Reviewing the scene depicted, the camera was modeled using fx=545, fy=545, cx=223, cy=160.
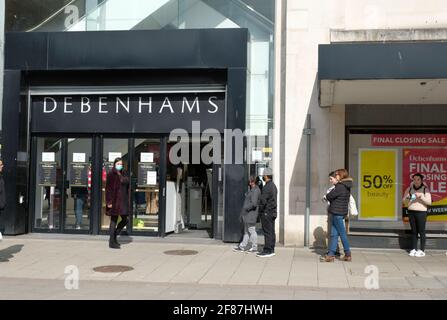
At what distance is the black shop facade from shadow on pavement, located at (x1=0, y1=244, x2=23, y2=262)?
1.44 meters

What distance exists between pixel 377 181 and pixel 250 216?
3.26m

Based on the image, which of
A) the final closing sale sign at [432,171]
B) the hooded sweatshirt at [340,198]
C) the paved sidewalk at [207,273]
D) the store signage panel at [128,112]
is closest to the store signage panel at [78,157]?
the store signage panel at [128,112]

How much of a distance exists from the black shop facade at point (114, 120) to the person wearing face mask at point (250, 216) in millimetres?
883

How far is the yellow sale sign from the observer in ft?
40.0

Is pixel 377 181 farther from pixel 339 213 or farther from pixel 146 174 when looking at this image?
pixel 146 174

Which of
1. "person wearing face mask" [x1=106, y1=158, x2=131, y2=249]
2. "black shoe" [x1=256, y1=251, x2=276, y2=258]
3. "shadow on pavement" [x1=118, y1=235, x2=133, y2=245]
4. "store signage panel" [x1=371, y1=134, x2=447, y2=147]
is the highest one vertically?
"store signage panel" [x1=371, y1=134, x2=447, y2=147]

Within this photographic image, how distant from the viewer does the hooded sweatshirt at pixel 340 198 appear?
33.1 ft

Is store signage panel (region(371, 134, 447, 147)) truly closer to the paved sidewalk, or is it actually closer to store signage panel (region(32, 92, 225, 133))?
the paved sidewalk

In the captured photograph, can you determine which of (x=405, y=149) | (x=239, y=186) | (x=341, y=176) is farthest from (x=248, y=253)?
(x=405, y=149)

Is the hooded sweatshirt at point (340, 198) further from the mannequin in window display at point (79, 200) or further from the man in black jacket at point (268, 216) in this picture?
the mannequin in window display at point (79, 200)

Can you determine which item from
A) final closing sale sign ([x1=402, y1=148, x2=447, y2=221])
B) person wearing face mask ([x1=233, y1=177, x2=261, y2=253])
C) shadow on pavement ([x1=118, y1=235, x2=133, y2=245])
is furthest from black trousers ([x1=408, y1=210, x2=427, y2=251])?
shadow on pavement ([x1=118, y1=235, x2=133, y2=245])

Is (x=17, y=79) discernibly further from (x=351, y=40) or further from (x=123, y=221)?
(x=351, y=40)

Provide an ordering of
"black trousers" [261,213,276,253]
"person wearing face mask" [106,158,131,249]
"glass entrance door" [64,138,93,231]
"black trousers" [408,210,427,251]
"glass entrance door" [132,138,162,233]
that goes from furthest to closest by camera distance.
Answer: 1. "glass entrance door" [64,138,93,231]
2. "glass entrance door" [132,138,162,233]
3. "person wearing face mask" [106,158,131,249]
4. "black trousers" [408,210,427,251]
5. "black trousers" [261,213,276,253]

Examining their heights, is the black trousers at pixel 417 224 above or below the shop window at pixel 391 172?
below
